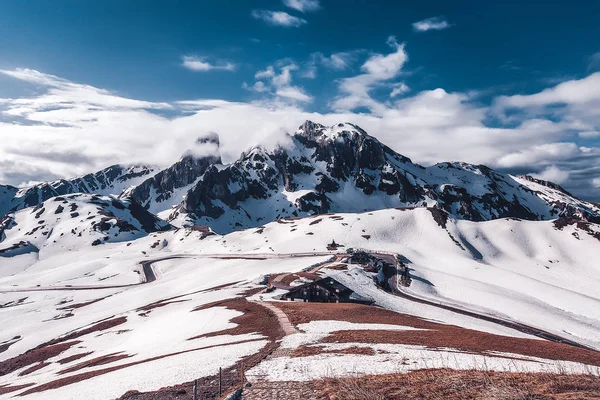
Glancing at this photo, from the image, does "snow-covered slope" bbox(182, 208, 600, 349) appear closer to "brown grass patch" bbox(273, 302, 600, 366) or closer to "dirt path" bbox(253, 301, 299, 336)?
"dirt path" bbox(253, 301, 299, 336)

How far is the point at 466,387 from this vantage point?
1695 cm

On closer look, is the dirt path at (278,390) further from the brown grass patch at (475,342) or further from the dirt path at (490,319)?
the dirt path at (490,319)

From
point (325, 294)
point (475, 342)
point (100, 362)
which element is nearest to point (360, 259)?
point (325, 294)

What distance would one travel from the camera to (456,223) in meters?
189

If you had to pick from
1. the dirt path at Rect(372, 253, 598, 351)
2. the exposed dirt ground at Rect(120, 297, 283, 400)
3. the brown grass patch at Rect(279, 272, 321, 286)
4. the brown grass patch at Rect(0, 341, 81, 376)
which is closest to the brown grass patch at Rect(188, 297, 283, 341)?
the exposed dirt ground at Rect(120, 297, 283, 400)

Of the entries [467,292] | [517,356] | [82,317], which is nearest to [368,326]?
[517,356]

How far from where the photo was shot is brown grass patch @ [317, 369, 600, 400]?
50.2 feet

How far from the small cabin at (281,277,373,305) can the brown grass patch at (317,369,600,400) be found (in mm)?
58453

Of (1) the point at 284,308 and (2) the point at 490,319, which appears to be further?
(2) the point at 490,319

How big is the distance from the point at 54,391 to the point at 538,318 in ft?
280

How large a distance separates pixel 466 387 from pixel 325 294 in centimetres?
6444

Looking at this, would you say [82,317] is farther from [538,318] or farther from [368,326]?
[538,318]

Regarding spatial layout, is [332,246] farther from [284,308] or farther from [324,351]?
[324,351]

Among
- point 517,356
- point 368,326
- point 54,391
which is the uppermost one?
point 517,356
